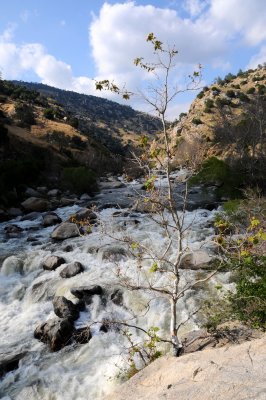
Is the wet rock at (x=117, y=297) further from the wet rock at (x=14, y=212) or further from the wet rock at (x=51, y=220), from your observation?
the wet rock at (x=14, y=212)

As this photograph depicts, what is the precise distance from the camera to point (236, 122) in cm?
5259

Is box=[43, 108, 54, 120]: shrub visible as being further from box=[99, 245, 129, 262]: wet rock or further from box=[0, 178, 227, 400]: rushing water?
box=[99, 245, 129, 262]: wet rock

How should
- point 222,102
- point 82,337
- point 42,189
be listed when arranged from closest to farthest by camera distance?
point 82,337 → point 42,189 → point 222,102

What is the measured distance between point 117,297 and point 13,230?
11.0m

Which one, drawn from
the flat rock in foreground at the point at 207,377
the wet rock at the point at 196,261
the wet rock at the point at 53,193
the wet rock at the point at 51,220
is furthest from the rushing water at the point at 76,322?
the wet rock at the point at 53,193

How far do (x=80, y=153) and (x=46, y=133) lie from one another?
6096 mm

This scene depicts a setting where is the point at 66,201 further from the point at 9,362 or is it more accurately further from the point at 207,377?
the point at 207,377

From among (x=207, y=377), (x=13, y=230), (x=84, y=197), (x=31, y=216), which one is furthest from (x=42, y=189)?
(x=207, y=377)

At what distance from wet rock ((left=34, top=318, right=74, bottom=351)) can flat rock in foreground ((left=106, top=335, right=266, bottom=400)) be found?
3.16m

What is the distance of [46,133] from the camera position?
175ft

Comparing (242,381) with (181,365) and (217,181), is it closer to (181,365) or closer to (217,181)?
(181,365)

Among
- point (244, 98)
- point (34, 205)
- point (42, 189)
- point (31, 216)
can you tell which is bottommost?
point (31, 216)

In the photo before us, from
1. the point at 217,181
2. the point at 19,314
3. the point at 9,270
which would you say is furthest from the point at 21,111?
the point at 19,314

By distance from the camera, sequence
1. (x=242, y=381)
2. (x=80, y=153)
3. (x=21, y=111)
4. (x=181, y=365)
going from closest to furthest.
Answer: (x=242, y=381) < (x=181, y=365) < (x=80, y=153) < (x=21, y=111)
